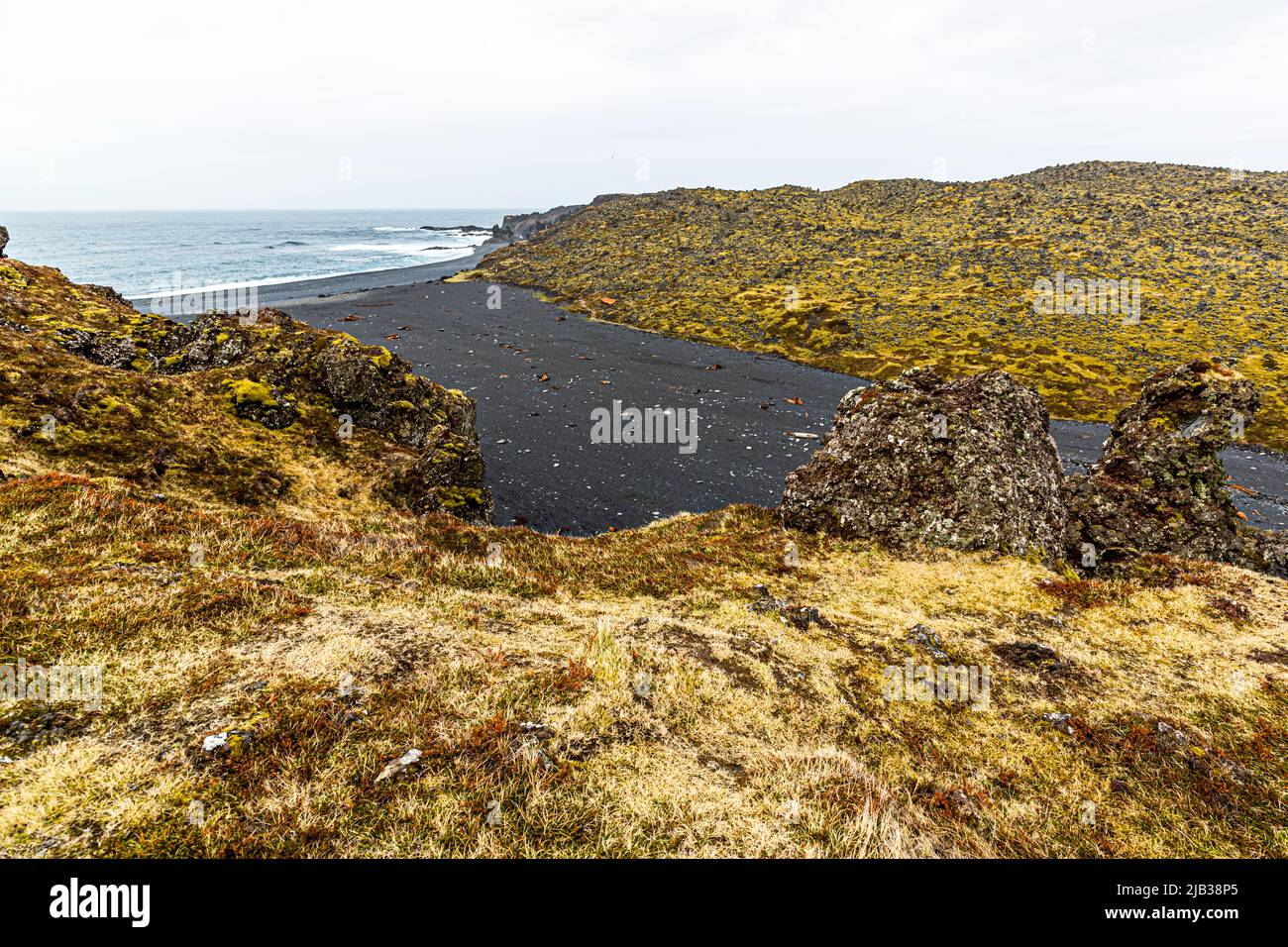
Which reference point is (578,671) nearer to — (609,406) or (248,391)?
(248,391)

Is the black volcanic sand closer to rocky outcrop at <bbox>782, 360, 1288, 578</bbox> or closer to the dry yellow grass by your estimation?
rocky outcrop at <bbox>782, 360, 1288, 578</bbox>

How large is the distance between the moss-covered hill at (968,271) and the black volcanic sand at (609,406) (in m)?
10.0

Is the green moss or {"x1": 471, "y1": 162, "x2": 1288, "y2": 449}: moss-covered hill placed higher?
{"x1": 471, "y1": 162, "x2": 1288, "y2": 449}: moss-covered hill

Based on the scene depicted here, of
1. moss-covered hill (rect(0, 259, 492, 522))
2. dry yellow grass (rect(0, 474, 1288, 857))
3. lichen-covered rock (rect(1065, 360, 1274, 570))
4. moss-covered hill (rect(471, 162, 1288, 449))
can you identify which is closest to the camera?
dry yellow grass (rect(0, 474, 1288, 857))

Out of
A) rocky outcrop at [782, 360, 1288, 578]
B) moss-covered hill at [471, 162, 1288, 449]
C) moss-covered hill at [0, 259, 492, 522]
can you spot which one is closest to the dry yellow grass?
rocky outcrop at [782, 360, 1288, 578]

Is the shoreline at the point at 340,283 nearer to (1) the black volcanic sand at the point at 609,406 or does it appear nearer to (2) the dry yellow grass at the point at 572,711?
(1) the black volcanic sand at the point at 609,406

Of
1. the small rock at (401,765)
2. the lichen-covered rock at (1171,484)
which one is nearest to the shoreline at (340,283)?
the small rock at (401,765)

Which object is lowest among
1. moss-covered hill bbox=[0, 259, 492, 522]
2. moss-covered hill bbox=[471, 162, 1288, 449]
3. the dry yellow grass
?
the dry yellow grass

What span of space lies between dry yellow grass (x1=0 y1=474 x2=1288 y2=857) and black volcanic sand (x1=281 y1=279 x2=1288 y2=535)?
51.4 feet

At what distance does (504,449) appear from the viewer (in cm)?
3866

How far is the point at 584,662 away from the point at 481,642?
2.31m

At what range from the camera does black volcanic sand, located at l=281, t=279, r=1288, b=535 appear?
3269cm
